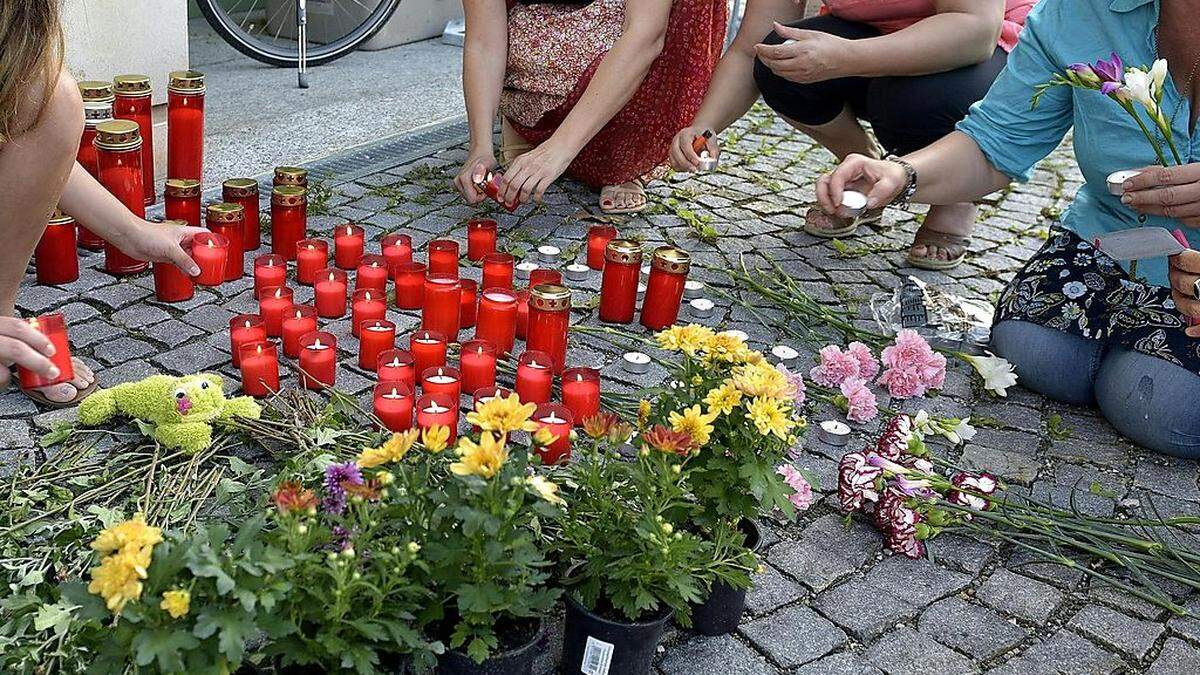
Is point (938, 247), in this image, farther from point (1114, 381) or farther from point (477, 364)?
point (477, 364)

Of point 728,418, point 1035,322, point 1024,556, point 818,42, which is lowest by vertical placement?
point 1024,556

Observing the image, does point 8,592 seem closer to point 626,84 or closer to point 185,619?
point 185,619

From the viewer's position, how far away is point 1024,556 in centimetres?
256

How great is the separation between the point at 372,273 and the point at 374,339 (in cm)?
37

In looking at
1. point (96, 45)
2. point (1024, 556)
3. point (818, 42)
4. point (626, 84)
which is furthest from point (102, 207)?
point (1024, 556)

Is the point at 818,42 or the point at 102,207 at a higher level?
the point at 818,42

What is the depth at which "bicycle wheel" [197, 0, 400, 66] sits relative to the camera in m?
5.68

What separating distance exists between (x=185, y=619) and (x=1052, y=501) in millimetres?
2049

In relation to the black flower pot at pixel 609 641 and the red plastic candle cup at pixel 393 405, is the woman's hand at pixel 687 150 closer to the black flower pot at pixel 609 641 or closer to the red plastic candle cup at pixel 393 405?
the red plastic candle cup at pixel 393 405

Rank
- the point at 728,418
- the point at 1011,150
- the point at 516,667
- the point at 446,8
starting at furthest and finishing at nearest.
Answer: the point at 446,8, the point at 1011,150, the point at 728,418, the point at 516,667

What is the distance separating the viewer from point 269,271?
317cm

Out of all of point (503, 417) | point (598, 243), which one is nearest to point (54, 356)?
point (503, 417)

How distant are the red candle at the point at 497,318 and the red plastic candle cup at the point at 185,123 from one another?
132cm

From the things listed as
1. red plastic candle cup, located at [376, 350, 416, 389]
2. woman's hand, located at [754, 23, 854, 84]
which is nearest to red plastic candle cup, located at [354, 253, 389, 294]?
red plastic candle cup, located at [376, 350, 416, 389]
